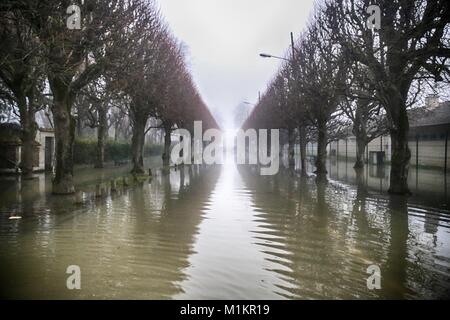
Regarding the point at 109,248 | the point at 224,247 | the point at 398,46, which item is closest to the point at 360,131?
the point at 398,46

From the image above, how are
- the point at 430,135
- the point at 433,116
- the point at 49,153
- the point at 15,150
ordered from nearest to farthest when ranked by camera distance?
the point at 15,150 → the point at 49,153 → the point at 430,135 → the point at 433,116

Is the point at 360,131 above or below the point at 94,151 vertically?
above

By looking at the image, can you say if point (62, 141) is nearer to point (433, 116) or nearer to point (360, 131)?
point (360, 131)

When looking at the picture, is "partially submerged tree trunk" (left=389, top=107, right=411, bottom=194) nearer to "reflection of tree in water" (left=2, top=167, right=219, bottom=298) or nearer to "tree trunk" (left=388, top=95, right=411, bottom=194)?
"tree trunk" (left=388, top=95, right=411, bottom=194)

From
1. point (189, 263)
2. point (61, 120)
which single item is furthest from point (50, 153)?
point (189, 263)

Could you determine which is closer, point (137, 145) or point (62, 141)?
point (62, 141)

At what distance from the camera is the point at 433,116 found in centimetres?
3544

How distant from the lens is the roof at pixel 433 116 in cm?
3216

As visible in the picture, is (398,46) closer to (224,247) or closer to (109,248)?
(224,247)

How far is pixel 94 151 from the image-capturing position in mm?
35125

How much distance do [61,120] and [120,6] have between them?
480 cm

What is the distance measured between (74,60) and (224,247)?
9.28 meters

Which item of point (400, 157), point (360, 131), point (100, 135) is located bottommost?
point (400, 157)

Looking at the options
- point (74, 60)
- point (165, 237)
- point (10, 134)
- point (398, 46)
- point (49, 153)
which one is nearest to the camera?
point (165, 237)
